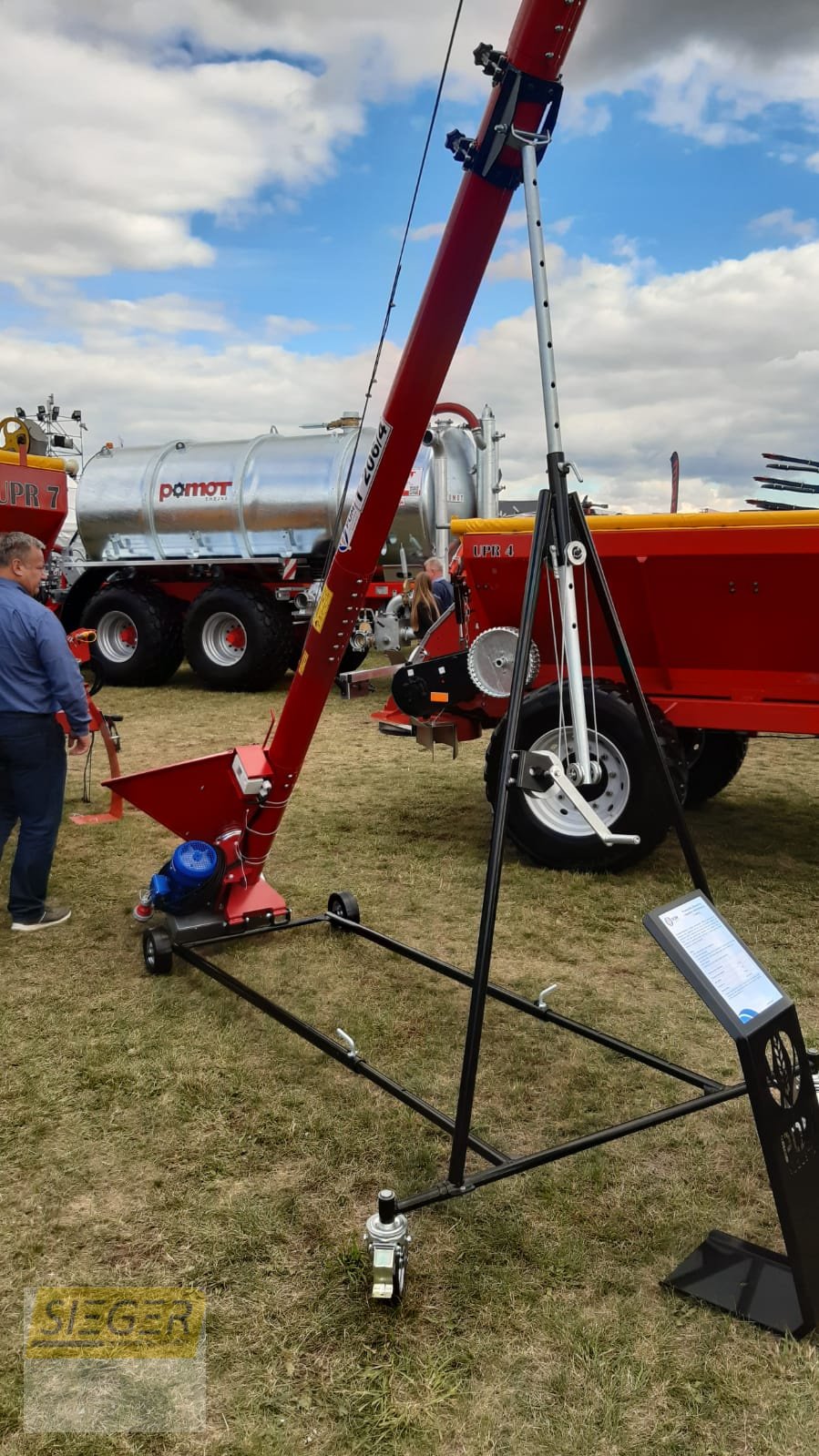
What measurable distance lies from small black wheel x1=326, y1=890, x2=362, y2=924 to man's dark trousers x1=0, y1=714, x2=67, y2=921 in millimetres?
1232

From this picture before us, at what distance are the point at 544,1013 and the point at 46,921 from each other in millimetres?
2307

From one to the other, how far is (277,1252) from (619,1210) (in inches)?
33.6

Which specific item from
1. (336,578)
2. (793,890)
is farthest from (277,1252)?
(793,890)

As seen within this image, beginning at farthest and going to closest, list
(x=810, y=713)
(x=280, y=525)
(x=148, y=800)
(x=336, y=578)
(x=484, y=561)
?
(x=280, y=525)
(x=484, y=561)
(x=810, y=713)
(x=148, y=800)
(x=336, y=578)

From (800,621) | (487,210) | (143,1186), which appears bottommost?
(143,1186)

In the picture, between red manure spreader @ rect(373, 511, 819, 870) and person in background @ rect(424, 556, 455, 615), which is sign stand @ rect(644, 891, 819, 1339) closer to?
red manure spreader @ rect(373, 511, 819, 870)

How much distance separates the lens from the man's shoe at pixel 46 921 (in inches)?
172

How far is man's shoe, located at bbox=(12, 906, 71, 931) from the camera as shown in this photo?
437 cm

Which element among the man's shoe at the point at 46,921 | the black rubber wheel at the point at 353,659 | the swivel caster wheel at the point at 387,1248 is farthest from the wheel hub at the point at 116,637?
the swivel caster wheel at the point at 387,1248

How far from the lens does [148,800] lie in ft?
13.3

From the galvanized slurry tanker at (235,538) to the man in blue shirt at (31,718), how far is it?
5.95m

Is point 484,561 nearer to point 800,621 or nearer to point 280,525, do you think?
point 800,621

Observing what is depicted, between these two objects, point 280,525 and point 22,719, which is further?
point 280,525

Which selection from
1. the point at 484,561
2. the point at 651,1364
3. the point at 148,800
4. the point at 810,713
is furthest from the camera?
the point at 484,561
